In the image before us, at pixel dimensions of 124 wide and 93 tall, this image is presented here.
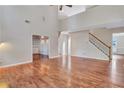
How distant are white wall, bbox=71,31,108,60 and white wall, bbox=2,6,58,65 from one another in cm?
308

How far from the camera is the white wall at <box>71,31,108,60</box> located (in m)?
9.62

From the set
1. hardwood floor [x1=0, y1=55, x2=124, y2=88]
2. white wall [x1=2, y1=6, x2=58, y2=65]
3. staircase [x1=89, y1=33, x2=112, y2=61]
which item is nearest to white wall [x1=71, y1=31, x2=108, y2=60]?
staircase [x1=89, y1=33, x2=112, y2=61]

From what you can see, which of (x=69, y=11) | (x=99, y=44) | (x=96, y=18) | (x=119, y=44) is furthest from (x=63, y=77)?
(x=119, y=44)

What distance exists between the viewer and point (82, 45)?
11047 mm

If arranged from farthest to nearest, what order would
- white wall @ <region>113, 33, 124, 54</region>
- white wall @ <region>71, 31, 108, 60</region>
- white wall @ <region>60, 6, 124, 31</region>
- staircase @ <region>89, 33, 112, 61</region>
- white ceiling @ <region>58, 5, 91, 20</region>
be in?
white wall @ <region>113, 33, 124, 54</region>
white wall @ <region>71, 31, 108, 60</region>
staircase @ <region>89, 33, 112, 61</region>
white ceiling @ <region>58, 5, 91, 20</region>
white wall @ <region>60, 6, 124, 31</region>

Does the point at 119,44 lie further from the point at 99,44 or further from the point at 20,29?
the point at 20,29

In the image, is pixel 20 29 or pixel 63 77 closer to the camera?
pixel 63 77

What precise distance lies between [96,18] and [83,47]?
134 inches

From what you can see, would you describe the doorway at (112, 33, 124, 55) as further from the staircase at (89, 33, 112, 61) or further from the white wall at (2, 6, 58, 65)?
the white wall at (2, 6, 58, 65)

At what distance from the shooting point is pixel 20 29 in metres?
7.24
